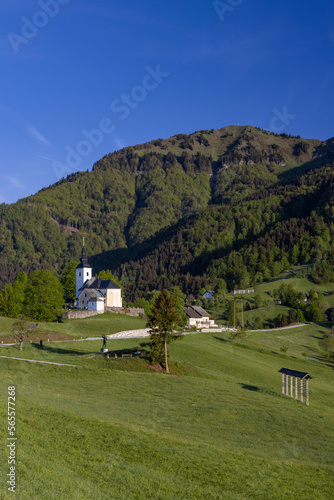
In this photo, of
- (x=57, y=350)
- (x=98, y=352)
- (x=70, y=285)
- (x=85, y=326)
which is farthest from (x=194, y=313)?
(x=57, y=350)

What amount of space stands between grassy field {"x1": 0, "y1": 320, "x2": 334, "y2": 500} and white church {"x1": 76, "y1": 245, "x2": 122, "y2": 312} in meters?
49.5

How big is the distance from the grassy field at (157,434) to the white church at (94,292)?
49.5m

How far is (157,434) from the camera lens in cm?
2902

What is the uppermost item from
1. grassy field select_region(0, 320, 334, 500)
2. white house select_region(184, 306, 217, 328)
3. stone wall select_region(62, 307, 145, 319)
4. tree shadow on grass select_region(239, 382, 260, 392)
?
stone wall select_region(62, 307, 145, 319)

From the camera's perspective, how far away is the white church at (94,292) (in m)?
111

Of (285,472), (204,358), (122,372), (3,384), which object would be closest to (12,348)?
(122,372)

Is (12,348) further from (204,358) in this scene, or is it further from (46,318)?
(46,318)

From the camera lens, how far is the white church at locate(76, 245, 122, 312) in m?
111

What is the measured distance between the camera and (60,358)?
56750 mm

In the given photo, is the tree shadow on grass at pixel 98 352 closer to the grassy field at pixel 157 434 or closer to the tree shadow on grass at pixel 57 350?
the tree shadow on grass at pixel 57 350

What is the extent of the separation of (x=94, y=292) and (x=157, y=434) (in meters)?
86.0

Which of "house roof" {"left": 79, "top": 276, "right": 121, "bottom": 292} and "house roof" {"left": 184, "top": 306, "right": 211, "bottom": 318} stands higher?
"house roof" {"left": 79, "top": 276, "right": 121, "bottom": 292}

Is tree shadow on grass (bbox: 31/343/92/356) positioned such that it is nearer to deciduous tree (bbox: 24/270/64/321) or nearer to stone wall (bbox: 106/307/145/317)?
deciduous tree (bbox: 24/270/64/321)

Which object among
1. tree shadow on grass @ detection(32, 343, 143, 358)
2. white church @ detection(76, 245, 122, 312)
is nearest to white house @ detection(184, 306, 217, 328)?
white church @ detection(76, 245, 122, 312)
